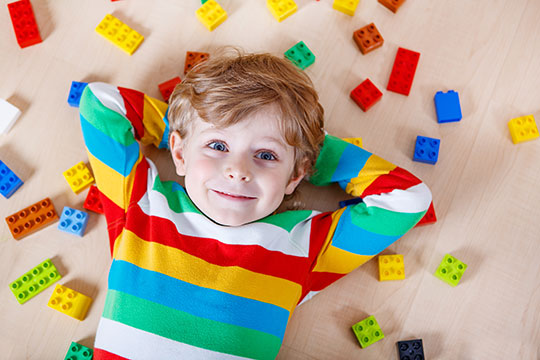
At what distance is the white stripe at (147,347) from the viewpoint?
2.97 ft

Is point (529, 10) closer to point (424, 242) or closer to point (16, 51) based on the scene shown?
point (424, 242)

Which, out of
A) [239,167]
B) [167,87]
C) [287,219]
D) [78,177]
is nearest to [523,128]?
[287,219]

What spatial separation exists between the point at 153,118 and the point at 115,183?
0.60 ft

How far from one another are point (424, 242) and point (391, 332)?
23 centimetres

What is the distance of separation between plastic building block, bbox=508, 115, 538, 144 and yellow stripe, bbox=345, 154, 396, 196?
A: 39 cm

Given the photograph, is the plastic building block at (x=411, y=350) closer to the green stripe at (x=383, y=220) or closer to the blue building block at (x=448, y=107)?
the green stripe at (x=383, y=220)

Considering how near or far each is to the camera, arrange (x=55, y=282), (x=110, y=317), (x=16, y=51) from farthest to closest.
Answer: (x=16, y=51) → (x=55, y=282) → (x=110, y=317)

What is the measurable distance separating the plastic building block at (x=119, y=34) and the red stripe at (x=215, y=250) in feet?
1.65

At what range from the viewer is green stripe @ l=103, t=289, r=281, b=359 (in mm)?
915

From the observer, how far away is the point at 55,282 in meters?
1.11

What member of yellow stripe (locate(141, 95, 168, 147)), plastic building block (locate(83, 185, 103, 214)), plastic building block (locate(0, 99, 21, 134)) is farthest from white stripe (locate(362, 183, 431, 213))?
plastic building block (locate(0, 99, 21, 134))

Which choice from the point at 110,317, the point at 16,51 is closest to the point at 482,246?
the point at 110,317

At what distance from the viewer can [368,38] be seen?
1274 mm

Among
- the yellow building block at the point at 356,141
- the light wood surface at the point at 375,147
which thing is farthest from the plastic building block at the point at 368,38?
the yellow building block at the point at 356,141
